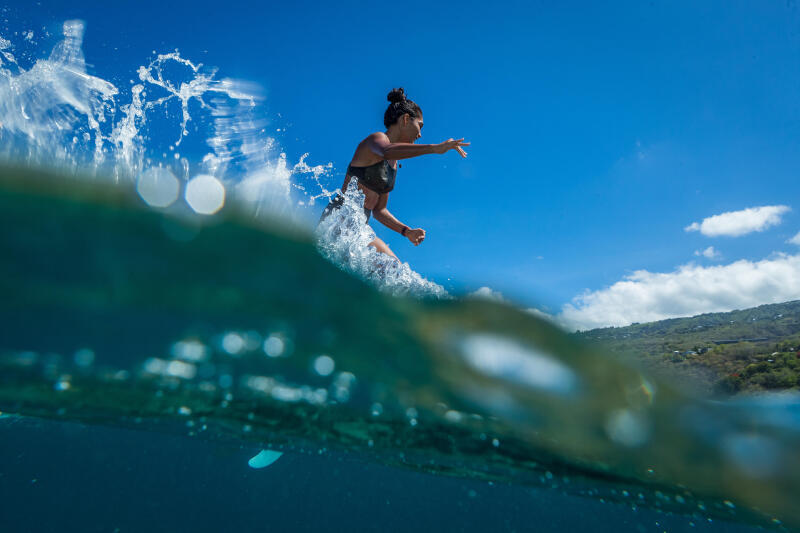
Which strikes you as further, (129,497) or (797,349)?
(129,497)

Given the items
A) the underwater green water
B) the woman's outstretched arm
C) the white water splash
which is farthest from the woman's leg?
the underwater green water

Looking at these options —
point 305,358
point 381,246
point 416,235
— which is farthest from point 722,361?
point 305,358

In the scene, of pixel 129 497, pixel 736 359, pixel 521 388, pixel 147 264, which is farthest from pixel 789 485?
pixel 129 497

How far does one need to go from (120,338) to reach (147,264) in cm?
158

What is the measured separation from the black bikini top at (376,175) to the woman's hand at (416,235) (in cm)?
62

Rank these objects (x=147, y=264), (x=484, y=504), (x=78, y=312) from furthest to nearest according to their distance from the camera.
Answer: (x=484, y=504), (x=78, y=312), (x=147, y=264)

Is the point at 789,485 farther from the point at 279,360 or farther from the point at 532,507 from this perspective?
the point at 532,507

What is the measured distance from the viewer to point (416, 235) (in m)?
5.03

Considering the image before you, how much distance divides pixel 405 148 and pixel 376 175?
74 cm

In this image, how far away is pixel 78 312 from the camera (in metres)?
3.55

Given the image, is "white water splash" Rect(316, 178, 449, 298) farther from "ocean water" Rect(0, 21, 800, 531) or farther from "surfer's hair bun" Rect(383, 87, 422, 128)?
"surfer's hair bun" Rect(383, 87, 422, 128)

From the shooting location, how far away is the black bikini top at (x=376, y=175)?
4629 mm

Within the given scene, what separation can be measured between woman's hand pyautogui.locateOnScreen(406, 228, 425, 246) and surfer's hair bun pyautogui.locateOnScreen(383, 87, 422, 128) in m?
1.30

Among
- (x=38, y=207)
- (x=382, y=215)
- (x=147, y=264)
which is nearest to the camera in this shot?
(x=38, y=207)
